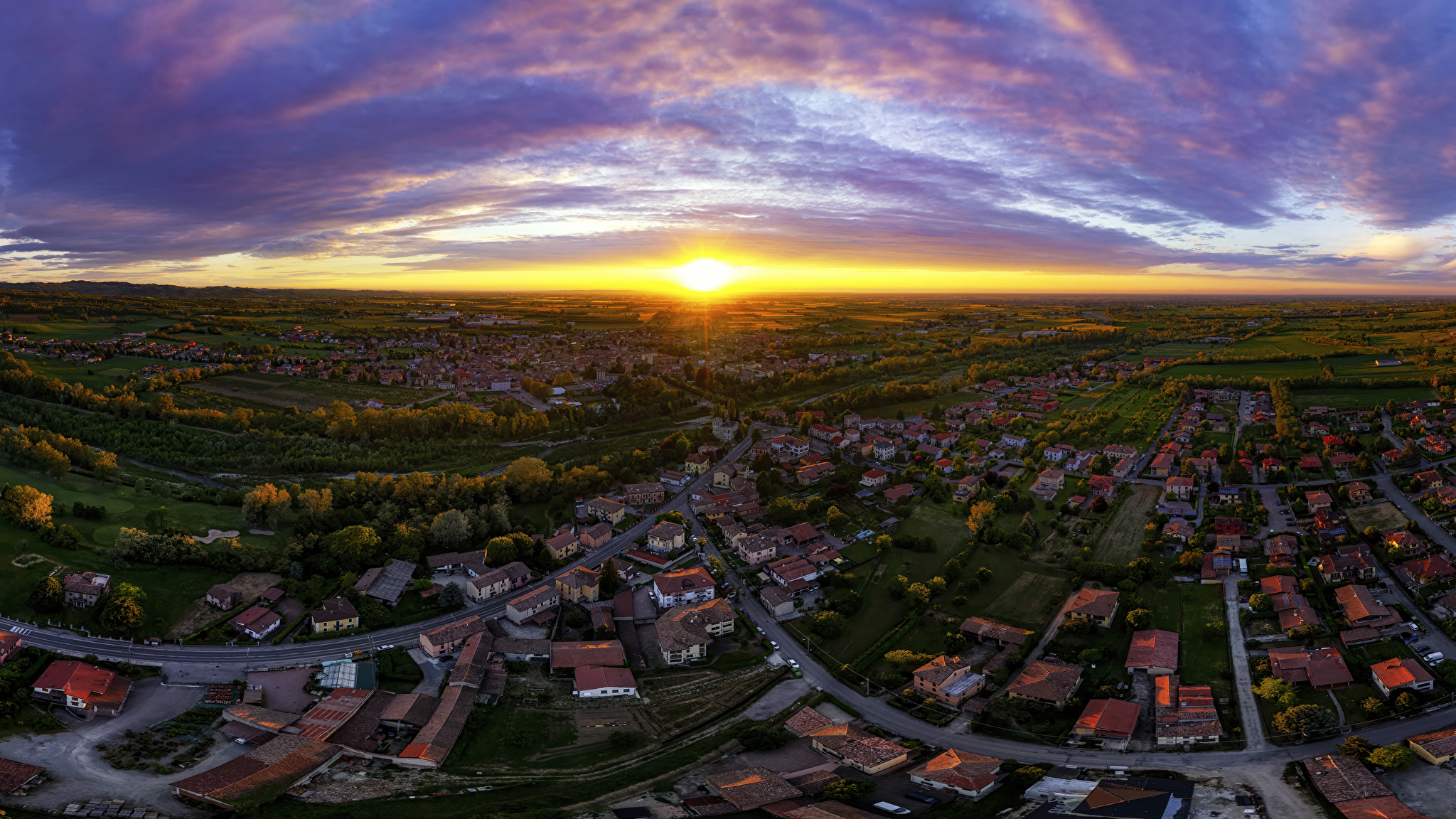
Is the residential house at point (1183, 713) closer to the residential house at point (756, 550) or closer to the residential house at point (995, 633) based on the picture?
the residential house at point (995, 633)

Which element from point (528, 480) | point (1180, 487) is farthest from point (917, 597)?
point (528, 480)

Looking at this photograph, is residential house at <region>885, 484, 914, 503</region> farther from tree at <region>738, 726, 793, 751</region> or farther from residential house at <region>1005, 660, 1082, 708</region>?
tree at <region>738, 726, 793, 751</region>

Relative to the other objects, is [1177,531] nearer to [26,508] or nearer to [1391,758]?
[1391,758]

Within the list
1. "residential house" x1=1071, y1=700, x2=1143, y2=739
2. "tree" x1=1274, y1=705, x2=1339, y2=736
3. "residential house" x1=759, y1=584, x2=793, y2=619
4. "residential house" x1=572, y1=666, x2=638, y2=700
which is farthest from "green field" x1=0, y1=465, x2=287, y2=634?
"tree" x1=1274, y1=705, x2=1339, y2=736

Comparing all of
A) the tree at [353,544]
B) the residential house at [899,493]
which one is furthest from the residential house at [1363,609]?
the tree at [353,544]

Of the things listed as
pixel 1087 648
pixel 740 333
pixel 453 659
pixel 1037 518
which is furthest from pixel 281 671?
pixel 740 333
